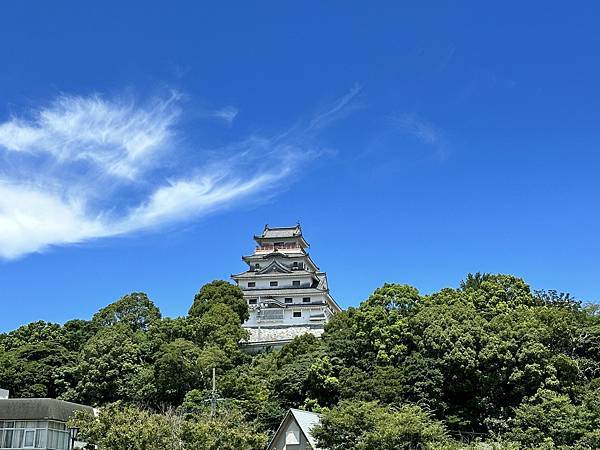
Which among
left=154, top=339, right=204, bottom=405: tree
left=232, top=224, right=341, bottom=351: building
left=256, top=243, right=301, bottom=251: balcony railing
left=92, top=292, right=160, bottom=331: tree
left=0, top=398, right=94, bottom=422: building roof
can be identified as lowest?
left=0, top=398, right=94, bottom=422: building roof

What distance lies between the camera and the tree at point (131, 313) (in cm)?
4841

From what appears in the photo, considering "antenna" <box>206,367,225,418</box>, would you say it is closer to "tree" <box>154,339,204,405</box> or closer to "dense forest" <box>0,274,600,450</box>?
"dense forest" <box>0,274,600,450</box>

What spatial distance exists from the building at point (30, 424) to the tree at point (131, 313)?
19.8m

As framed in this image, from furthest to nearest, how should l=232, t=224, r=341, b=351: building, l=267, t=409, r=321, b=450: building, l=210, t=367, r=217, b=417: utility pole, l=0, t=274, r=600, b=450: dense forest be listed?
l=232, t=224, r=341, b=351: building < l=210, t=367, r=217, b=417: utility pole < l=267, t=409, r=321, b=450: building < l=0, t=274, r=600, b=450: dense forest

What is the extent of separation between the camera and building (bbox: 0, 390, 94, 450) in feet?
90.0

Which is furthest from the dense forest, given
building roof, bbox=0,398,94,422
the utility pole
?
building roof, bbox=0,398,94,422

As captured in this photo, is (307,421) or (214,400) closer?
(307,421)

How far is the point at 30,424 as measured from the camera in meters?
27.6

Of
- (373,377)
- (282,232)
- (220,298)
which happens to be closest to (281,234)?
(282,232)

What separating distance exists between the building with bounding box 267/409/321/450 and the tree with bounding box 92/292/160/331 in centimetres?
2093

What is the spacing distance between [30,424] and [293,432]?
34.2 feet

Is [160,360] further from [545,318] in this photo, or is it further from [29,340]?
[545,318]

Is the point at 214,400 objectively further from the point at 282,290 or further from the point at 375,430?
the point at 282,290

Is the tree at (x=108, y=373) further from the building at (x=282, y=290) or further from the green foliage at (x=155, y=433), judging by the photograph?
the building at (x=282, y=290)
